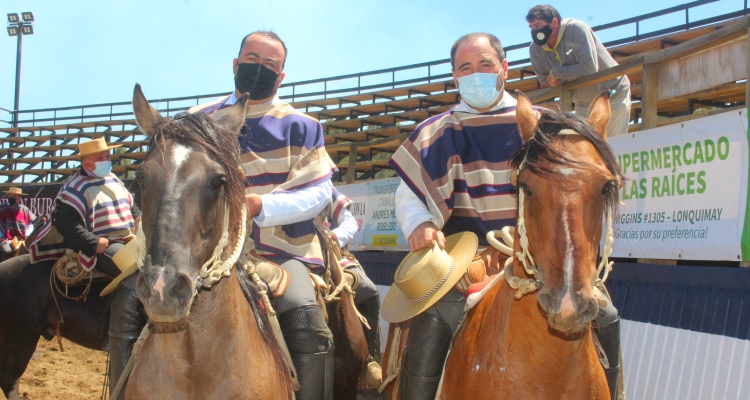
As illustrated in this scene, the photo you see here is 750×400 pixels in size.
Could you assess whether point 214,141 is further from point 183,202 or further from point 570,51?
point 570,51

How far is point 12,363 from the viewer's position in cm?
706

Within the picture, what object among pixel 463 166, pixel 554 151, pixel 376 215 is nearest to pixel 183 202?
pixel 554 151

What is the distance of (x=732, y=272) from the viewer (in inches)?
184

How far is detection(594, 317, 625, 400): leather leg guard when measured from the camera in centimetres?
313

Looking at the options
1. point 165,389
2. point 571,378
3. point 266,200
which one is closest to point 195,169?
point 266,200

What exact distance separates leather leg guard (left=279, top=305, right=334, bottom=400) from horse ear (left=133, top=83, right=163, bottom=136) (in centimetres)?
121

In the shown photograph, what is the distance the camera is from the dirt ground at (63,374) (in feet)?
26.1

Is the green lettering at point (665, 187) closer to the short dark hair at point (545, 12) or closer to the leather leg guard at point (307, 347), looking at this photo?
the short dark hair at point (545, 12)

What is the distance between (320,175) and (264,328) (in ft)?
2.99

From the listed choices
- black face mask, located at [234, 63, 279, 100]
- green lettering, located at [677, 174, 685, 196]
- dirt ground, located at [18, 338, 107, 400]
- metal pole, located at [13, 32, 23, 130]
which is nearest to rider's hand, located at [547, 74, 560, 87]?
green lettering, located at [677, 174, 685, 196]

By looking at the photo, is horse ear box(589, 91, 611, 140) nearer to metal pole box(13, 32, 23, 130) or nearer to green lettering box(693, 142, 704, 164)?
green lettering box(693, 142, 704, 164)

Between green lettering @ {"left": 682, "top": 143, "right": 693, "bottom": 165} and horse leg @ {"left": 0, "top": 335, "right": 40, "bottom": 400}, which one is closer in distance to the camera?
green lettering @ {"left": 682, "top": 143, "right": 693, "bottom": 165}

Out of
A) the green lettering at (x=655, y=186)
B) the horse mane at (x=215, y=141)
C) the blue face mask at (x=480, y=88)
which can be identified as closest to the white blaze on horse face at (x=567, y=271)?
the blue face mask at (x=480, y=88)

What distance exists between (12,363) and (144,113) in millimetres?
5393
